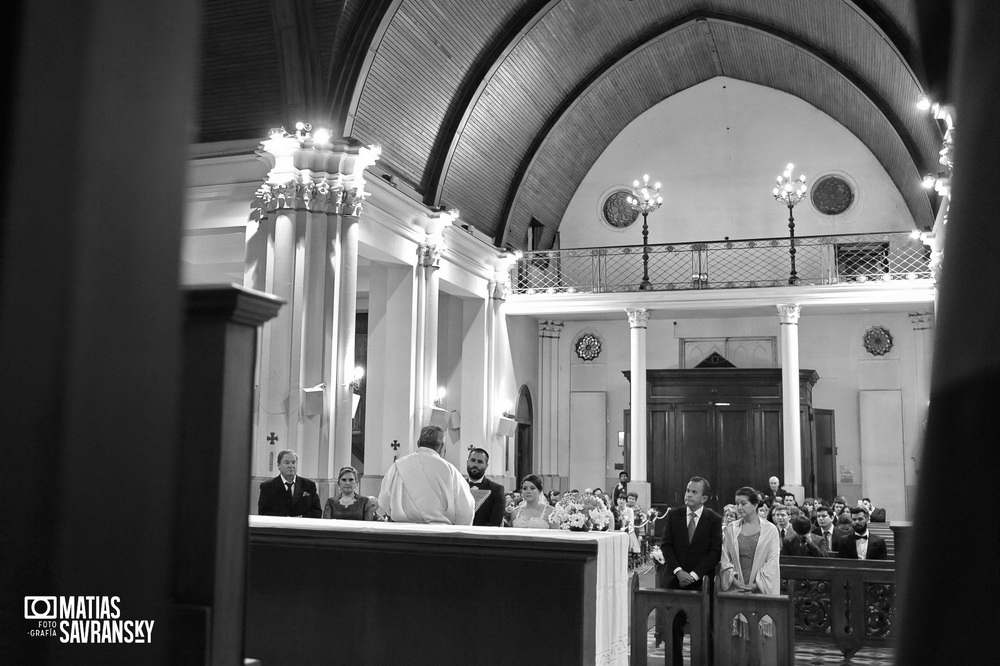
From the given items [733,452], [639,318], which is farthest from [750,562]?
[733,452]

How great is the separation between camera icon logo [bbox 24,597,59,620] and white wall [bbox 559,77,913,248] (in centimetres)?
2336

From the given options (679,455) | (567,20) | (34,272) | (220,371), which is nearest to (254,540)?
(220,371)

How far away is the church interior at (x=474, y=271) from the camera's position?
0.62 metres

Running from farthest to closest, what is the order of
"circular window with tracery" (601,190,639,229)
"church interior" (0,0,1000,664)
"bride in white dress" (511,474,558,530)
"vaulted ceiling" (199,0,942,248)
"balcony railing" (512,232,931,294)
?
"circular window with tracery" (601,190,639,229), "balcony railing" (512,232,931,294), "vaulted ceiling" (199,0,942,248), "bride in white dress" (511,474,558,530), "church interior" (0,0,1000,664)

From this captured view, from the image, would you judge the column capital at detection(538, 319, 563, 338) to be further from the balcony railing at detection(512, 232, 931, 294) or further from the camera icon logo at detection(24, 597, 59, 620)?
the camera icon logo at detection(24, 597, 59, 620)

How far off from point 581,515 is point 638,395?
1280 centimetres

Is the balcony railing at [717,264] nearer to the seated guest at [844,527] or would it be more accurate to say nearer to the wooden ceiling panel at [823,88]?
the wooden ceiling panel at [823,88]

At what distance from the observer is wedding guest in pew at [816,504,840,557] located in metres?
11.7

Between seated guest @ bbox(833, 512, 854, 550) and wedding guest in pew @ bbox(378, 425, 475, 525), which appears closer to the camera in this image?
wedding guest in pew @ bbox(378, 425, 475, 525)

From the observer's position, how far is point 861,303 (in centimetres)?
1966

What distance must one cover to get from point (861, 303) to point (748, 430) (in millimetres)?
3899

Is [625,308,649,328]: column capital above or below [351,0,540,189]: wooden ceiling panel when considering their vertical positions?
below

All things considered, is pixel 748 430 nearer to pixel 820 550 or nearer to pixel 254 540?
pixel 820 550

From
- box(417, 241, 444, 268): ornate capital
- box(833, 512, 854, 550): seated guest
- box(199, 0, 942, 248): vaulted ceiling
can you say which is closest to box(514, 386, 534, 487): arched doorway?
box(199, 0, 942, 248): vaulted ceiling
